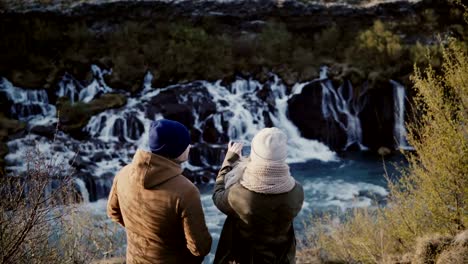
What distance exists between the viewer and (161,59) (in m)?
21.9

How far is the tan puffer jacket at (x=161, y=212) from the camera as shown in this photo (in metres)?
2.72

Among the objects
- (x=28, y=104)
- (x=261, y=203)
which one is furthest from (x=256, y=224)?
(x=28, y=104)

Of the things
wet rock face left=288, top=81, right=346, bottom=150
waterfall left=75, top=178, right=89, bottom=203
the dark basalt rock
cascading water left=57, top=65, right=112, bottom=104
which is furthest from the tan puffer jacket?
cascading water left=57, top=65, right=112, bottom=104

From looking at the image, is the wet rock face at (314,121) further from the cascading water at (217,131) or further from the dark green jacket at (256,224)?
the dark green jacket at (256,224)

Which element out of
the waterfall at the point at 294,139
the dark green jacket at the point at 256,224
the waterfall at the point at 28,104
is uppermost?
the dark green jacket at the point at 256,224

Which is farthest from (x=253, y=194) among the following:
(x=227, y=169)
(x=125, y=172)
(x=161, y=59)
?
(x=161, y=59)

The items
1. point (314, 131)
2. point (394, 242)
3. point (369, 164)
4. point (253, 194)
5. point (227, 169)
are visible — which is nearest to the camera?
point (253, 194)

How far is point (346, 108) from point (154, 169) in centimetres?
1773

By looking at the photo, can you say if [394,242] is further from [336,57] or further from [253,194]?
[336,57]

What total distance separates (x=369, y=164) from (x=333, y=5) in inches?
432

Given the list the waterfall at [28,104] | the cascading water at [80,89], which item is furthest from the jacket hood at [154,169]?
the cascading water at [80,89]

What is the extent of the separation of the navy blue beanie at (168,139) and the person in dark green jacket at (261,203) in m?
0.45

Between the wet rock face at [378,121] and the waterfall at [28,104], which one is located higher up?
the waterfall at [28,104]

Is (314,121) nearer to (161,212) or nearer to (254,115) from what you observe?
(254,115)
